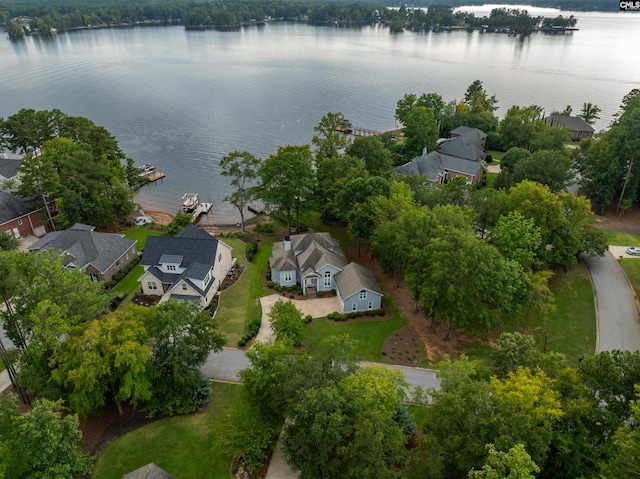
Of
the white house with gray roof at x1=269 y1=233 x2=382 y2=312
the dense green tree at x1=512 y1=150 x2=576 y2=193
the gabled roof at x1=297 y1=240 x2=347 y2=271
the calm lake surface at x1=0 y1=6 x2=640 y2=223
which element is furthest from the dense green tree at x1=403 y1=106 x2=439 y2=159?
the gabled roof at x1=297 y1=240 x2=347 y2=271

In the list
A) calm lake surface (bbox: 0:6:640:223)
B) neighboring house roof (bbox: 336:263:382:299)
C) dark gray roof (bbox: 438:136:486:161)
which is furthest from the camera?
calm lake surface (bbox: 0:6:640:223)

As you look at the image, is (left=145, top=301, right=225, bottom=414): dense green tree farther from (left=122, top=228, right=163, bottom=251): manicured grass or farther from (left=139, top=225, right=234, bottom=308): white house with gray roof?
(left=122, top=228, right=163, bottom=251): manicured grass

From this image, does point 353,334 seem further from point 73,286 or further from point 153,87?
point 153,87

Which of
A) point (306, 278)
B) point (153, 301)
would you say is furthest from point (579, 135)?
point (153, 301)

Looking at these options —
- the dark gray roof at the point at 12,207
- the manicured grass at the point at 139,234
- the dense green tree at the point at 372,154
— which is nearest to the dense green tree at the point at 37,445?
the manicured grass at the point at 139,234

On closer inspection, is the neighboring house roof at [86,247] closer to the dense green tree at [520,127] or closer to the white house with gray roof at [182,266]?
the white house with gray roof at [182,266]

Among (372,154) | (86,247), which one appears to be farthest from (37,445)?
(372,154)
